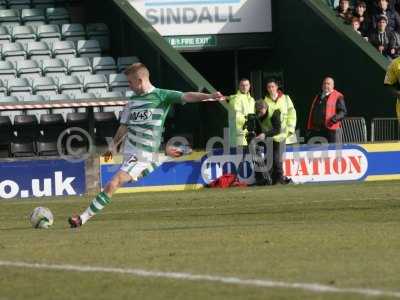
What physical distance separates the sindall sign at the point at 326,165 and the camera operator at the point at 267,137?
331 millimetres

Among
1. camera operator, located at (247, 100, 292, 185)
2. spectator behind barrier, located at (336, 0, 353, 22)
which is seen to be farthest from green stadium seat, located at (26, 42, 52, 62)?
spectator behind barrier, located at (336, 0, 353, 22)

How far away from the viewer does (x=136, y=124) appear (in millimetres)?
13734

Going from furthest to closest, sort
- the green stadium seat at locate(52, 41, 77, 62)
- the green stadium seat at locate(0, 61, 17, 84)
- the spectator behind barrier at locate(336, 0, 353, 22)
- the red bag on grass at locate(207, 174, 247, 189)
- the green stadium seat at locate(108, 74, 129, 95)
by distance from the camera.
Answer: the spectator behind barrier at locate(336, 0, 353, 22)
the green stadium seat at locate(52, 41, 77, 62)
the green stadium seat at locate(108, 74, 129, 95)
the green stadium seat at locate(0, 61, 17, 84)
the red bag on grass at locate(207, 174, 247, 189)

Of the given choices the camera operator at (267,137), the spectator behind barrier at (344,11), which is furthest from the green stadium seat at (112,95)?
the spectator behind barrier at (344,11)

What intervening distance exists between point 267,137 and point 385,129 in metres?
3.44

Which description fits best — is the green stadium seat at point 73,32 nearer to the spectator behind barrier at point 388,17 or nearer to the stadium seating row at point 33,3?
the stadium seating row at point 33,3

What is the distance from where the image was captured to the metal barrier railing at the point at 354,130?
24.1 meters

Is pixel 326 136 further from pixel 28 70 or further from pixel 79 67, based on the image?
pixel 28 70

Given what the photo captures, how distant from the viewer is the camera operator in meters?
22.3

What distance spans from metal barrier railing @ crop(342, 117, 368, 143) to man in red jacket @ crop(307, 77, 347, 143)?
3.70 ft

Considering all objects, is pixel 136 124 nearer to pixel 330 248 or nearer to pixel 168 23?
pixel 330 248

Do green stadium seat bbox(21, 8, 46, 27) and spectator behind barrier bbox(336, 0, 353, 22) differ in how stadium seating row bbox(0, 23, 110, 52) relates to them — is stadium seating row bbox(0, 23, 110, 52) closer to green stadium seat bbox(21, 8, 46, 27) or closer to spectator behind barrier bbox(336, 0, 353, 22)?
green stadium seat bbox(21, 8, 46, 27)

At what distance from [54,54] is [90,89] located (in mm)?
1471

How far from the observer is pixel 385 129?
24.7 metres
